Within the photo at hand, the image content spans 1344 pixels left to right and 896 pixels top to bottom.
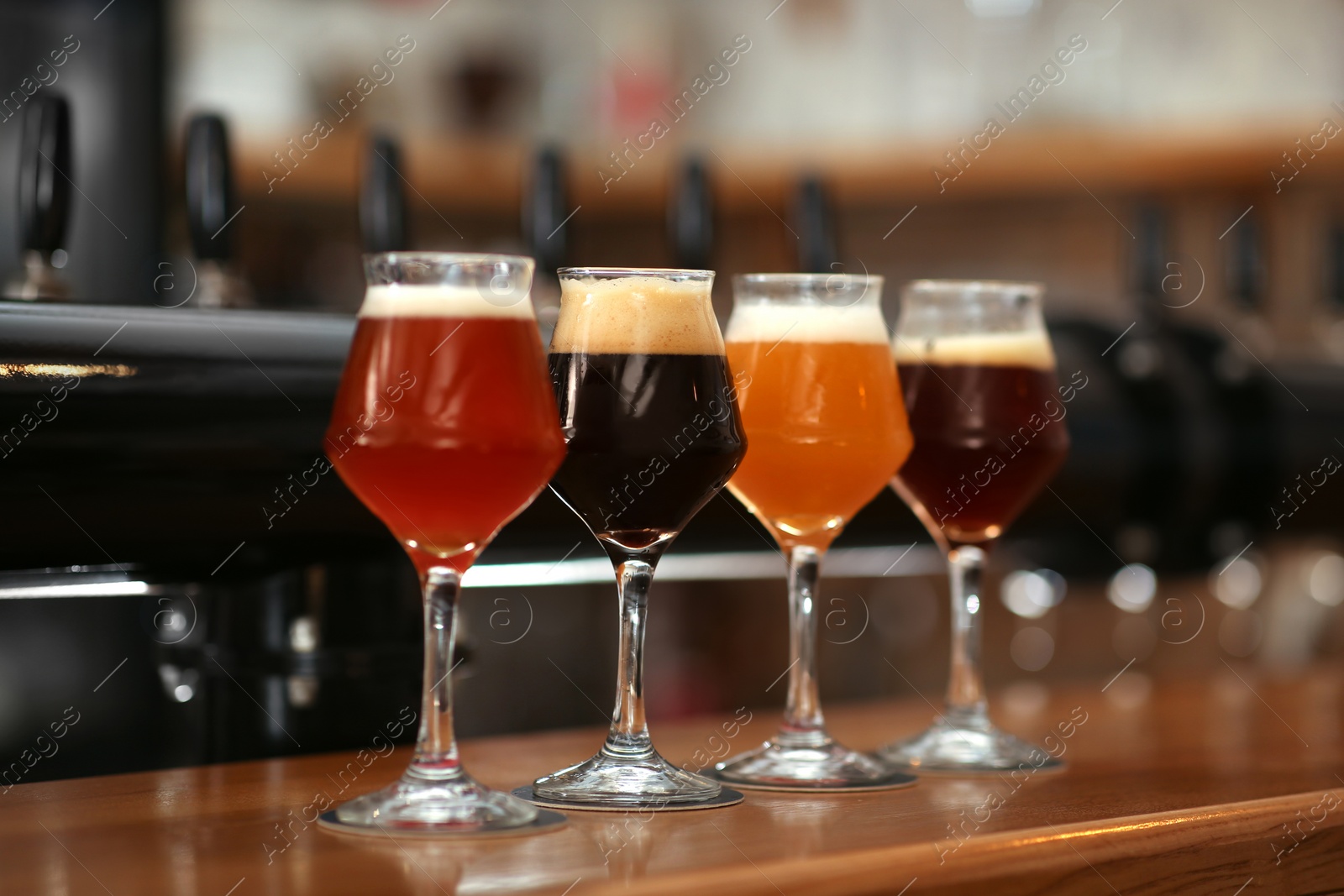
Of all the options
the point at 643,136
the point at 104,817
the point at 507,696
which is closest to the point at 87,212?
the point at 507,696

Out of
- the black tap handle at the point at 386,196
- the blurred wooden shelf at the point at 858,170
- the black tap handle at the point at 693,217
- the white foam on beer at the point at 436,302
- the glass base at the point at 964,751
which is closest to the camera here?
the white foam on beer at the point at 436,302

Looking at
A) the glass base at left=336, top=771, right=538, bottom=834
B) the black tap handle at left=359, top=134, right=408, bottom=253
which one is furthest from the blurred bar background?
the glass base at left=336, top=771, right=538, bottom=834

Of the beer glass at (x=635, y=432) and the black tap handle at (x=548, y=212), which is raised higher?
the black tap handle at (x=548, y=212)

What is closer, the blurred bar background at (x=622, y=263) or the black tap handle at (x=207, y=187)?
the blurred bar background at (x=622, y=263)

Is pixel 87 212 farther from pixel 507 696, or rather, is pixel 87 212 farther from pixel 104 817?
pixel 104 817

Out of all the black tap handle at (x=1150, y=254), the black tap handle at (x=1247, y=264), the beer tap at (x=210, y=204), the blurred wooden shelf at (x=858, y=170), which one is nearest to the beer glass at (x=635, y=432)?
the beer tap at (x=210, y=204)

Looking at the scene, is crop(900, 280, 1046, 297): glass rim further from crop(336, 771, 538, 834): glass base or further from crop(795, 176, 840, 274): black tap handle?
crop(336, 771, 538, 834): glass base

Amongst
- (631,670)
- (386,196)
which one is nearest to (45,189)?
(386,196)

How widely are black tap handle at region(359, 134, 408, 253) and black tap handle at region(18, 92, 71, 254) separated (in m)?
0.26

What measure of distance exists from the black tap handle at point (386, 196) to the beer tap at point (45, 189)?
0.26 metres

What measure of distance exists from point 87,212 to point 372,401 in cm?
122

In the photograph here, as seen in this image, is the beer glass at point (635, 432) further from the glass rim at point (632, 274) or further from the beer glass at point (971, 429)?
the beer glass at point (971, 429)

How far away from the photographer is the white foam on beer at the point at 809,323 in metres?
1.00

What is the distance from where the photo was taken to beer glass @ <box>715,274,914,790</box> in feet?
3.24
